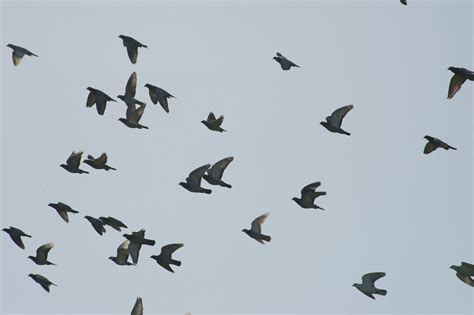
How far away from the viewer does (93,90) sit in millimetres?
46906

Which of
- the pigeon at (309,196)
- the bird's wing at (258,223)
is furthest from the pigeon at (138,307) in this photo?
the pigeon at (309,196)

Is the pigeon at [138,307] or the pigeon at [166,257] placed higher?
the pigeon at [166,257]

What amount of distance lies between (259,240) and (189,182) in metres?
2.98

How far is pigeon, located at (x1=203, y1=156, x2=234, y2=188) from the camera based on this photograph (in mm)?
42781

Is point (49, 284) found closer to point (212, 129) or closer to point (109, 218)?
point (109, 218)

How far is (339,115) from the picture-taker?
42.8 m

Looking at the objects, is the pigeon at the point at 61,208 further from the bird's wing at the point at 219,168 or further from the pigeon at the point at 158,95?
the bird's wing at the point at 219,168

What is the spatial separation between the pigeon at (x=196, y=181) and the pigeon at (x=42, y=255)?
20.6 ft

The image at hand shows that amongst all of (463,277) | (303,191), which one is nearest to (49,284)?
(303,191)

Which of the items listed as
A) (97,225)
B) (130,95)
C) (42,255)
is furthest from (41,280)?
(130,95)

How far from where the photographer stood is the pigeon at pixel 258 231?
44438 millimetres

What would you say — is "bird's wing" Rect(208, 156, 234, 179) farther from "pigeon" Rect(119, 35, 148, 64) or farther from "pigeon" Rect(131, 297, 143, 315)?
"pigeon" Rect(119, 35, 148, 64)

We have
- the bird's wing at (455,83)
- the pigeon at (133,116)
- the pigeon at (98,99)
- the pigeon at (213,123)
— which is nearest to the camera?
the bird's wing at (455,83)

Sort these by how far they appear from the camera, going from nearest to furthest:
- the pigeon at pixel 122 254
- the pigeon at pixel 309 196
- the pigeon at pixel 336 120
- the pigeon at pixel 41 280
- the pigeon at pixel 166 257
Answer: the pigeon at pixel 336 120 < the pigeon at pixel 309 196 < the pigeon at pixel 166 257 < the pigeon at pixel 122 254 < the pigeon at pixel 41 280
